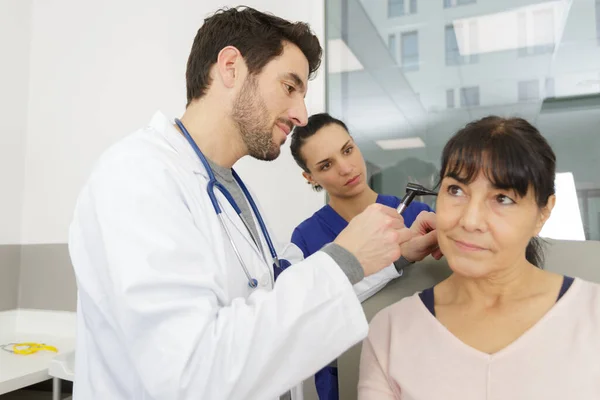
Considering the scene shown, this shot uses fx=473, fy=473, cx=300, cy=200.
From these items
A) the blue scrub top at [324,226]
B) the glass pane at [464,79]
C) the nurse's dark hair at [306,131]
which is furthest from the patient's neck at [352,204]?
the glass pane at [464,79]

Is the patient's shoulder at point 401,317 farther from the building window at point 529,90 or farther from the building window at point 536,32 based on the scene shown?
the building window at point 536,32

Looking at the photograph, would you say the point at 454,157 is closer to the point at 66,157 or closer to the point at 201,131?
the point at 201,131

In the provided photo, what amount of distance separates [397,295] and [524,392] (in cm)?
42

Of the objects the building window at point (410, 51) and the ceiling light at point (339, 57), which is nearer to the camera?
the building window at point (410, 51)

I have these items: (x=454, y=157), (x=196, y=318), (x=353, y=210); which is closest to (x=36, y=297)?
(x=353, y=210)

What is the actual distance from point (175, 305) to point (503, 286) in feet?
2.31

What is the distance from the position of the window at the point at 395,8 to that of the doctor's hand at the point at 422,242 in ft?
3.47

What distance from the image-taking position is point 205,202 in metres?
0.96

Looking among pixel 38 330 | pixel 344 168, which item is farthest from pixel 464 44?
pixel 38 330

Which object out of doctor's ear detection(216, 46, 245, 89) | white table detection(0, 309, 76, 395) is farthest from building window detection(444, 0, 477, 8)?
white table detection(0, 309, 76, 395)

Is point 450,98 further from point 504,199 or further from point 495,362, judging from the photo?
point 495,362

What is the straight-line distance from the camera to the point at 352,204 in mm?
1684

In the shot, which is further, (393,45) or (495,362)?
(393,45)

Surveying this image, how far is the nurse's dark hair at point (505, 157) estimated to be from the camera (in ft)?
3.11
